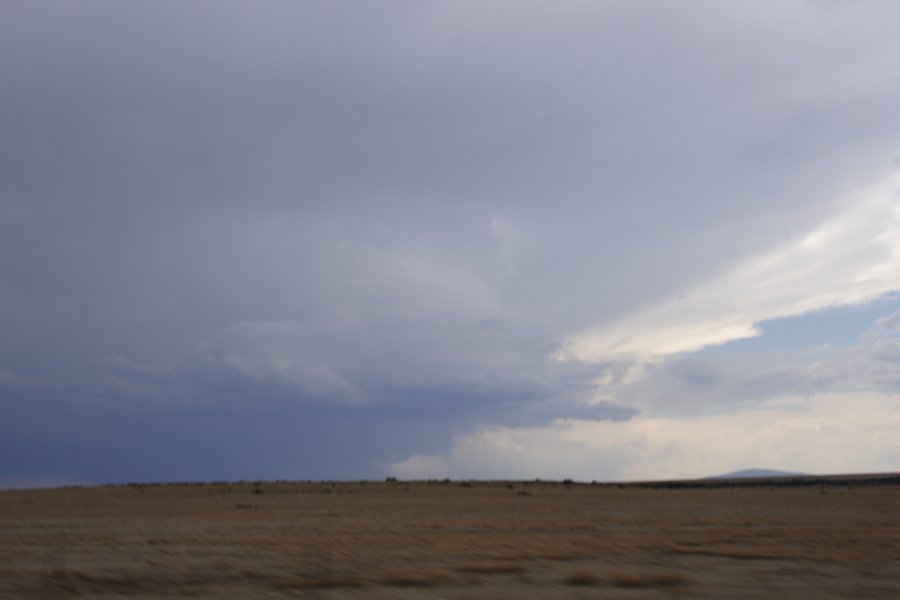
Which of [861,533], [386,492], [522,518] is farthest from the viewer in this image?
[386,492]

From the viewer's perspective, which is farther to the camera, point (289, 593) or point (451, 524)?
point (451, 524)

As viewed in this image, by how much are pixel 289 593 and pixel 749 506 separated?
3744 centimetres

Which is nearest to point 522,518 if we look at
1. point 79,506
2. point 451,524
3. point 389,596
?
point 451,524

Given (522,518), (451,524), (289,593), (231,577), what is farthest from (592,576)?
(522,518)

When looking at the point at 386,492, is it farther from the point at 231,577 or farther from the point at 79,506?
the point at 231,577

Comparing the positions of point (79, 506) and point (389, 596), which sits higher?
point (79, 506)

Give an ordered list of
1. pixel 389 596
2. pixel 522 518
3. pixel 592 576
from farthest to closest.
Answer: pixel 522 518 → pixel 592 576 → pixel 389 596

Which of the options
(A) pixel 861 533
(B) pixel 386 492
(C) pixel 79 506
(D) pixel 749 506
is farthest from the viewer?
(B) pixel 386 492

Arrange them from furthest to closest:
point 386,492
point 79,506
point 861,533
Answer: point 386,492 → point 79,506 → point 861,533

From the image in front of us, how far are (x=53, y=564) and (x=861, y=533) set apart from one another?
20.0 m

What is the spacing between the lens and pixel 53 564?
17.7 meters

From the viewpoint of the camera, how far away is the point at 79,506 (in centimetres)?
5103

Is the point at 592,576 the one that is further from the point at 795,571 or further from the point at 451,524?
the point at 451,524

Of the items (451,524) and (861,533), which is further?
(451,524)
